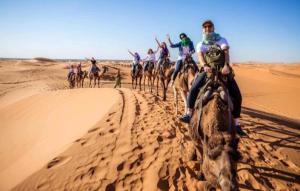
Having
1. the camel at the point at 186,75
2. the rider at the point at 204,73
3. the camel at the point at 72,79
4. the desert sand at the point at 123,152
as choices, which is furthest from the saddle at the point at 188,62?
the camel at the point at 72,79

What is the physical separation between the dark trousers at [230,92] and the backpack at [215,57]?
377 mm

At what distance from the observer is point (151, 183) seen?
561 centimetres

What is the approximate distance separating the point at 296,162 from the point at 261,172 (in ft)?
7.00

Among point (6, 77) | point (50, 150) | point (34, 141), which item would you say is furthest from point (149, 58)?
point (6, 77)

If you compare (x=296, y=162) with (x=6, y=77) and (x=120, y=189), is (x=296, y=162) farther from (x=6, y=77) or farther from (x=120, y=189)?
(x=6, y=77)

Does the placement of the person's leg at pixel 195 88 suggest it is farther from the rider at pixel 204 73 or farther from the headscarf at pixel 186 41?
the headscarf at pixel 186 41

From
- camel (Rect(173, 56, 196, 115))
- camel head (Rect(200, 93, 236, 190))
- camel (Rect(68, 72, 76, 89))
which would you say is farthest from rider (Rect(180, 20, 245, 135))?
camel (Rect(68, 72, 76, 89))

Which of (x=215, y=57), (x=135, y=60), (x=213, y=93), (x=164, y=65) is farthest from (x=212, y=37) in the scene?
(x=135, y=60)

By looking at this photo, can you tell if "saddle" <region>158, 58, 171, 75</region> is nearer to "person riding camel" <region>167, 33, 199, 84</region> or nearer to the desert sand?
the desert sand

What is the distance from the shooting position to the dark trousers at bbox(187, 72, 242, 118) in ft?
17.3

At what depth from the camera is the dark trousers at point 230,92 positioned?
5.28 m

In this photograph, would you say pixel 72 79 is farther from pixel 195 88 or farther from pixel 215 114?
pixel 215 114

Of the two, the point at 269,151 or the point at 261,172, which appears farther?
the point at 269,151

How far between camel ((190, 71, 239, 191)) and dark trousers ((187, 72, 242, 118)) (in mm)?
574
